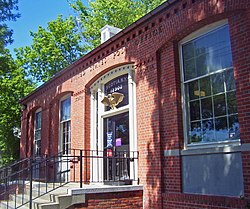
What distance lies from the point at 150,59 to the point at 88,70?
11.2 ft

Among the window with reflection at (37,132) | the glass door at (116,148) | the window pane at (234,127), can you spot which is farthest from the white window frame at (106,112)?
the window with reflection at (37,132)

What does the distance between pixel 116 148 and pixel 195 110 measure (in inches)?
133

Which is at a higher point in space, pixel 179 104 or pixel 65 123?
pixel 65 123

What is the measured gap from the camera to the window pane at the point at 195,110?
6.97 meters

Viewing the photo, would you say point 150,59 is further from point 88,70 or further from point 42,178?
point 42,178

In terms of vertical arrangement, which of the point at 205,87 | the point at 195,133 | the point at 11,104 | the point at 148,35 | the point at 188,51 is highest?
the point at 11,104

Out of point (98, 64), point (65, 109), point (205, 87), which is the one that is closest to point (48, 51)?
point (65, 109)

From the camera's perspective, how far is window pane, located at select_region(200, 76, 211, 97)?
22.1 feet

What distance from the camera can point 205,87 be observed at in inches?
269

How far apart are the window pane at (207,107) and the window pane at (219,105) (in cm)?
14

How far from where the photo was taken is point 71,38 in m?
24.9

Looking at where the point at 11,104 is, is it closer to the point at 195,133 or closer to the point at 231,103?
the point at 195,133

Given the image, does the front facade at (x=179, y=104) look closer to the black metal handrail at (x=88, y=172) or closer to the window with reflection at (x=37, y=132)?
the black metal handrail at (x=88, y=172)

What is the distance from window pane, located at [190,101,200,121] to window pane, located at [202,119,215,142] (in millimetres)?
266
